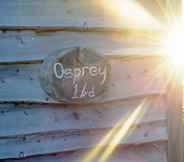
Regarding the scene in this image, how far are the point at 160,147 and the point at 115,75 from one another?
15.8 inches

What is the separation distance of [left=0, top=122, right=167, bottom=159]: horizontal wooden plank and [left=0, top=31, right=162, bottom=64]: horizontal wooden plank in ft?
1.02

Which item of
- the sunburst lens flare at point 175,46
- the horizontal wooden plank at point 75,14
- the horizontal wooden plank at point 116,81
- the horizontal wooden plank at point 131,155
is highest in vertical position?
the horizontal wooden plank at point 75,14

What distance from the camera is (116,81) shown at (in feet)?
4.89

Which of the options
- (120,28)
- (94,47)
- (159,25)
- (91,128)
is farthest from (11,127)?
(159,25)

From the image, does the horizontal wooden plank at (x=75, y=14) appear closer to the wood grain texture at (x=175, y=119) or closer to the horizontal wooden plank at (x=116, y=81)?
the horizontal wooden plank at (x=116, y=81)

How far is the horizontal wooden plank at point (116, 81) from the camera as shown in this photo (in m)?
1.34

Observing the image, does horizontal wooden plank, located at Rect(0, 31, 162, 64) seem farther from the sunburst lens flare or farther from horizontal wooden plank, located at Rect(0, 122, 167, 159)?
horizontal wooden plank, located at Rect(0, 122, 167, 159)

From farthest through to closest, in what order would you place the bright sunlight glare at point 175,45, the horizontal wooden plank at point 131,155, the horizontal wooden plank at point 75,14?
the bright sunlight glare at point 175,45 → the horizontal wooden plank at point 131,155 → the horizontal wooden plank at point 75,14

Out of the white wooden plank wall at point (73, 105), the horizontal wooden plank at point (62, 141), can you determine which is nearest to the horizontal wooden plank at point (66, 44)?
the white wooden plank wall at point (73, 105)

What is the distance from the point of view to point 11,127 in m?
1.36

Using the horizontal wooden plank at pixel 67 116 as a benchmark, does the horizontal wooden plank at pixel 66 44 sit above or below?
above

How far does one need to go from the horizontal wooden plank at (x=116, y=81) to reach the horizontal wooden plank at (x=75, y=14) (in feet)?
0.52

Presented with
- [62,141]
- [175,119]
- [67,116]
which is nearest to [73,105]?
[67,116]

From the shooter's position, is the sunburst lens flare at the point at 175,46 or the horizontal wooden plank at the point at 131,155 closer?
the horizontal wooden plank at the point at 131,155
